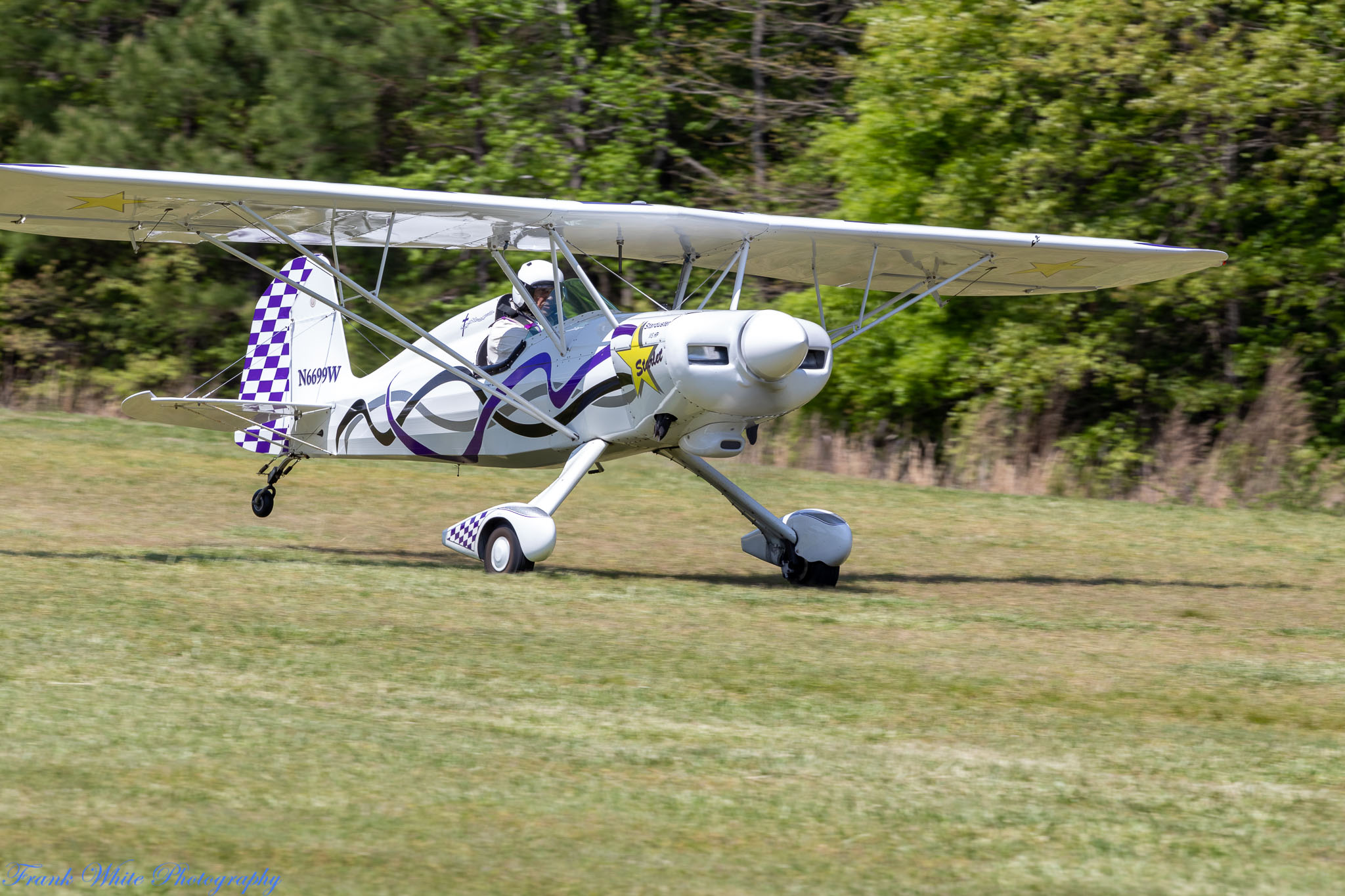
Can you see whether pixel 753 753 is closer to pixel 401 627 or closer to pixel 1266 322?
pixel 401 627

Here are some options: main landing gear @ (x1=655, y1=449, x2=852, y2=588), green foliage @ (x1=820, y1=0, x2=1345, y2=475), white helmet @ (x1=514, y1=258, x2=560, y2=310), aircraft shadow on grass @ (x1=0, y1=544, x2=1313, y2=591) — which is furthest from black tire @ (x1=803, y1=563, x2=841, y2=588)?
green foliage @ (x1=820, y1=0, x2=1345, y2=475)

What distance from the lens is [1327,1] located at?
18.1 metres

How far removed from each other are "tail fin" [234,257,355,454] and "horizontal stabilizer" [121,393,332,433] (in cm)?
14

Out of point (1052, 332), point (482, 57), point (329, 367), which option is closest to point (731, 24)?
point (482, 57)

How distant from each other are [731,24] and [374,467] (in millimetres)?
12726

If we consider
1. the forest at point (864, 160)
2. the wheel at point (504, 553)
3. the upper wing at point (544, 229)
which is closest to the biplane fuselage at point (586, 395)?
the upper wing at point (544, 229)

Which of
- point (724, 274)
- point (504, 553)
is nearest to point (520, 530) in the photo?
point (504, 553)

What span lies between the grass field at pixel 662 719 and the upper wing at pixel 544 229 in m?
2.39

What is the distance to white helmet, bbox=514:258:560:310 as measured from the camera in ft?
35.8

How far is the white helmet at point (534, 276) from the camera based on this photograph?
10.9 meters

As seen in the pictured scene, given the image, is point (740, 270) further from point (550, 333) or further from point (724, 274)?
point (550, 333)

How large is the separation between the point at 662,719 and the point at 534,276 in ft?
19.1

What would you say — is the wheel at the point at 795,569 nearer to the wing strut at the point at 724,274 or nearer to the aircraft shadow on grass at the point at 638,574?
the aircraft shadow on grass at the point at 638,574

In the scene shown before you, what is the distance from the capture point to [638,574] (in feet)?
34.9
